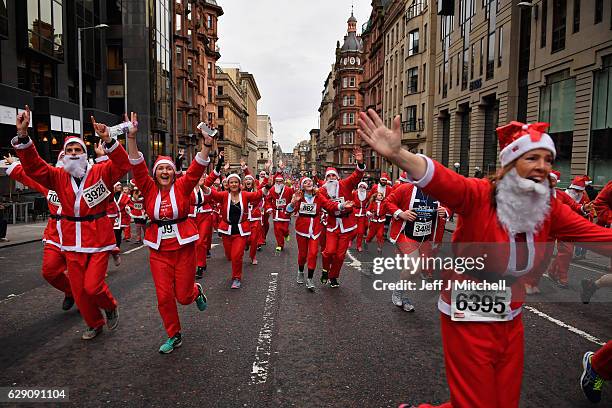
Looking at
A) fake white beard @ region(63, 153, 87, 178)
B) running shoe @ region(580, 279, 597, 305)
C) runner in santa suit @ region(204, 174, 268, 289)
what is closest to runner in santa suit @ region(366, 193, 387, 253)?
runner in santa suit @ region(204, 174, 268, 289)

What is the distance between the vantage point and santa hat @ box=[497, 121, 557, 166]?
2689 millimetres

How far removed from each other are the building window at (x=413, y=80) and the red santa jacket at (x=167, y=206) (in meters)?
38.9

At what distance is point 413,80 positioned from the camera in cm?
4144

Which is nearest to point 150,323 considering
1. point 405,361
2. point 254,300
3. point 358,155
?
point 254,300

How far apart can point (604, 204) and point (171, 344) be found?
20.1 ft

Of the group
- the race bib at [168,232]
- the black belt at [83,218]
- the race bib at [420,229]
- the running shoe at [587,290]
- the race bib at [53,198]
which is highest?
the race bib at [53,198]

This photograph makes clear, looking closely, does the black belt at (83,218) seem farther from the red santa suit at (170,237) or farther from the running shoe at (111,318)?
the running shoe at (111,318)

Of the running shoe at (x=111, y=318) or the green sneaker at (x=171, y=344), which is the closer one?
the green sneaker at (x=171, y=344)

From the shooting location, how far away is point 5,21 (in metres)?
21.2

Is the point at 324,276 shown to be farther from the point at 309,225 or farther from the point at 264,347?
the point at 264,347

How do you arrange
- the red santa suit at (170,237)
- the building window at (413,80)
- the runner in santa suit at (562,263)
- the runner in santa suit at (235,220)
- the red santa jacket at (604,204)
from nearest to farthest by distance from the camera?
the red santa suit at (170,237) < the red santa jacket at (604,204) < the runner in santa suit at (235,220) < the runner in santa suit at (562,263) < the building window at (413,80)

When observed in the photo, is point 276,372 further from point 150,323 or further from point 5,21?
point 5,21

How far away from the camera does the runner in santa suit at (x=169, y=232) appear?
497 centimetres

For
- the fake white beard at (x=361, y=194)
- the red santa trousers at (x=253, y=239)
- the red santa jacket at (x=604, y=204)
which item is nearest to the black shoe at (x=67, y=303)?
the red santa trousers at (x=253, y=239)
